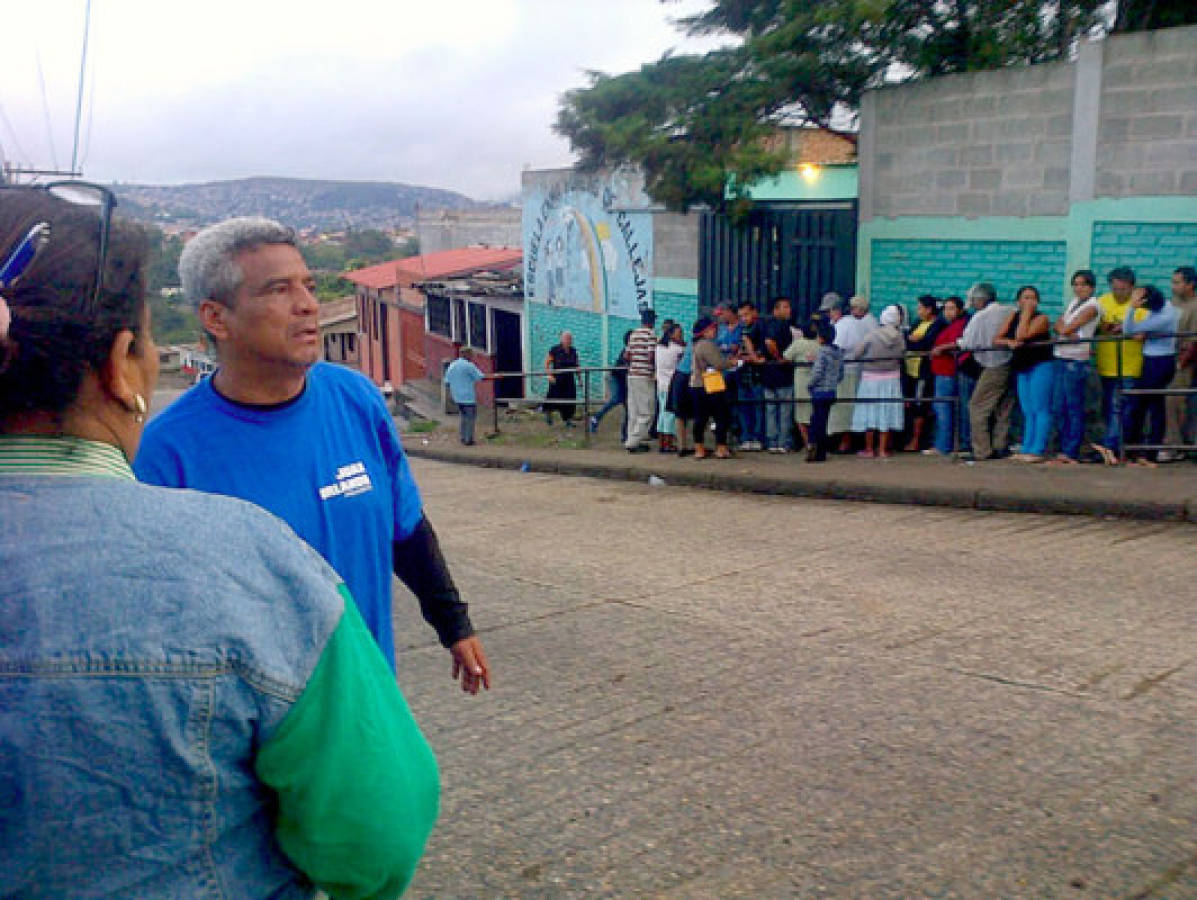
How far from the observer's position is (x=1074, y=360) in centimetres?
1076

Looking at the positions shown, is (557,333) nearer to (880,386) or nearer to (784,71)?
(784,71)

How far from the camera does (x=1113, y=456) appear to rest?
10680 millimetres

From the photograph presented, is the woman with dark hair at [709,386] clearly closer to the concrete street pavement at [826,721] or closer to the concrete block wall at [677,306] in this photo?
the concrete street pavement at [826,721]

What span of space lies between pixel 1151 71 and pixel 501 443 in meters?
10.2

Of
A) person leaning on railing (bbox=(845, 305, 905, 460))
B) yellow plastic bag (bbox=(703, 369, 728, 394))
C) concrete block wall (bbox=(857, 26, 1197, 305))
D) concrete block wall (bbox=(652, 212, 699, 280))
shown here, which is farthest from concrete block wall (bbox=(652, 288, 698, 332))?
person leaning on railing (bbox=(845, 305, 905, 460))

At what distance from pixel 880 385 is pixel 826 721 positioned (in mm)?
8012

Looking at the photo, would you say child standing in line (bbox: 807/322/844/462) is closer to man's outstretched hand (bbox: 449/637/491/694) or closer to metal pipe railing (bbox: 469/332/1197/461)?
metal pipe railing (bbox: 469/332/1197/461)

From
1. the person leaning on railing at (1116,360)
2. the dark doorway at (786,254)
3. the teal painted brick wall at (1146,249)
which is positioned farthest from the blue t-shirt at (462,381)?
the person leaning on railing at (1116,360)

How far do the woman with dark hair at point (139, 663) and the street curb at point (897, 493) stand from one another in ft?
27.0

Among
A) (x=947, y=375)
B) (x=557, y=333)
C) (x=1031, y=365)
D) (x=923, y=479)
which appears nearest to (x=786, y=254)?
(x=947, y=375)

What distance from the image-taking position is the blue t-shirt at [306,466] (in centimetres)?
295

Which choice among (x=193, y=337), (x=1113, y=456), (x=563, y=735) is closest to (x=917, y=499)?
(x=1113, y=456)

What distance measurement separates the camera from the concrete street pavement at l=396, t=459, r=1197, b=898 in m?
3.82

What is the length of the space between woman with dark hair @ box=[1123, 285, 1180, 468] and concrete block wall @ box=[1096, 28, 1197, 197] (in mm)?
1198
